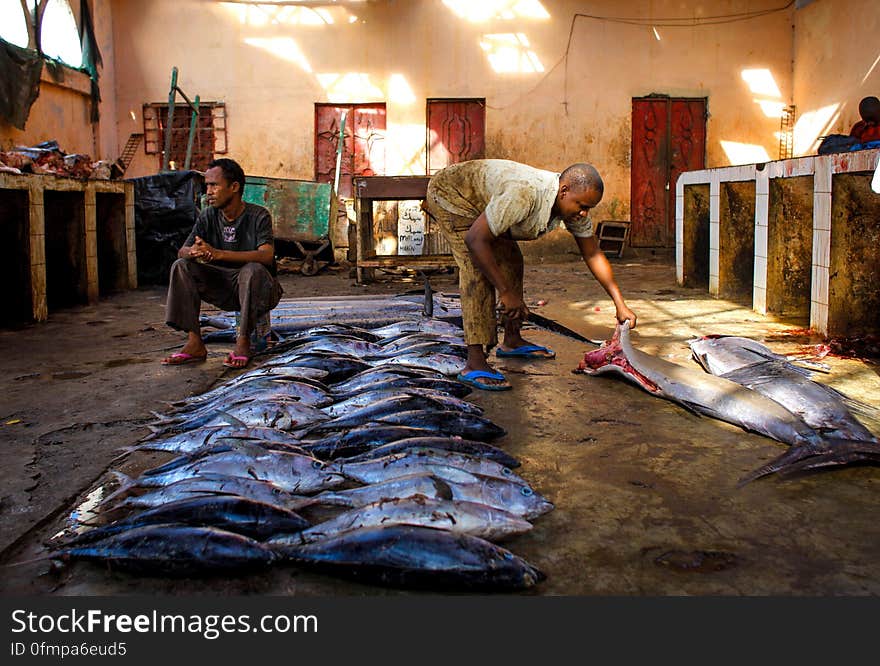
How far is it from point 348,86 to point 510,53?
10.7ft

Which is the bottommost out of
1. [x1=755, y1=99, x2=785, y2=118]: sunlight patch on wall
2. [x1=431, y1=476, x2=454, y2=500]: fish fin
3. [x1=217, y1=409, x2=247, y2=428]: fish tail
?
[x1=431, y1=476, x2=454, y2=500]: fish fin

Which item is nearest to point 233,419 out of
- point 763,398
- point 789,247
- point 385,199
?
point 763,398

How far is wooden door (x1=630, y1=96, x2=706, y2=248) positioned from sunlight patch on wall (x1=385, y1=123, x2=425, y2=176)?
4300 millimetres

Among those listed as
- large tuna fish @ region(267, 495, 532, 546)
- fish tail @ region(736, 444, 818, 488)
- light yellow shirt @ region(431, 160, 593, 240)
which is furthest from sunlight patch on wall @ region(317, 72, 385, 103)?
large tuna fish @ region(267, 495, 532, 546)

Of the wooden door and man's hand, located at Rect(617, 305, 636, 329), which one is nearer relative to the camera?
man's hand, located at Rect(617, 305, 636, 329)

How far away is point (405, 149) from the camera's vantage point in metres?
15.6

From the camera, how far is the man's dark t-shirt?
5734 millimetres

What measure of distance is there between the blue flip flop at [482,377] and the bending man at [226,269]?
65.3 inches

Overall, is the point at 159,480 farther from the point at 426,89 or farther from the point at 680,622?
the point at 426,89

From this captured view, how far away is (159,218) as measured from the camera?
1133 cm

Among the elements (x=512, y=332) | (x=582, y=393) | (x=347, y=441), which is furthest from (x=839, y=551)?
(x=512, y=332)

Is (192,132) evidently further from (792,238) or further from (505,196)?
(505,196)

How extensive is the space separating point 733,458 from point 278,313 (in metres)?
4.81

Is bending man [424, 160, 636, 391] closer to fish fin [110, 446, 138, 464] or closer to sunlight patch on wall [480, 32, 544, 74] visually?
fish fin [110, 446, 138, 464]
